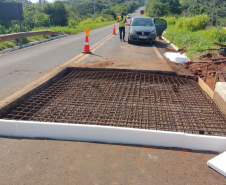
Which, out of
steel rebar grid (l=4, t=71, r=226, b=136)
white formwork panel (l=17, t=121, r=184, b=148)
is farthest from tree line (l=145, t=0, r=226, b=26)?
white formwork panel (l=17, t=121, r=184, b=148)

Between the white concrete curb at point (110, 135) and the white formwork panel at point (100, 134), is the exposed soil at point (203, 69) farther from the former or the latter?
the white formwork panel at point (100, 134)

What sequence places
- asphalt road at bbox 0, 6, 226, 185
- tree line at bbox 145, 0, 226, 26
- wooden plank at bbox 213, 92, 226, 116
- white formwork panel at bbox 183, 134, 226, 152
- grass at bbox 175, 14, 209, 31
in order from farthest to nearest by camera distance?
1. tree line at bbox 145, 0, 226, 26
2. grass at bbox 175, 14, 209, 31
3. wooden plank at bbox 213, 92, 226, 116
4. white formwork panel at bbox 183, 134, 226, 152
5. asphalt road at bbox 0, 6, 226, 185

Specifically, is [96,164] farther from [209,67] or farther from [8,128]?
[209,67]

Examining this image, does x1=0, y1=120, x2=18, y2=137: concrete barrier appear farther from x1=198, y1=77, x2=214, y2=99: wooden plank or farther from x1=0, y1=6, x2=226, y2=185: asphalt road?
x1=198, y1=77, x2=214, y2=99: wooden plank

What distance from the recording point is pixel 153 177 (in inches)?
102

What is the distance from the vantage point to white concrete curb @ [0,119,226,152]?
10.2ft

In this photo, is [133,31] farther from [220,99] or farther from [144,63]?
[220,99]

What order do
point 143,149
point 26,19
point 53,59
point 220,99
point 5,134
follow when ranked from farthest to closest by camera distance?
1. point 26,19
2. point 53,59
3. point 220,99
4. point 5,134
5. point 143,149

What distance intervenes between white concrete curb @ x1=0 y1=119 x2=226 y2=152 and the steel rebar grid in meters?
0.63

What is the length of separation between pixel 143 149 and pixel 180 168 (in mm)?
565

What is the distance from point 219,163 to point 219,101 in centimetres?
222

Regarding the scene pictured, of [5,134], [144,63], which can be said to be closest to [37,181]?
[5,134]

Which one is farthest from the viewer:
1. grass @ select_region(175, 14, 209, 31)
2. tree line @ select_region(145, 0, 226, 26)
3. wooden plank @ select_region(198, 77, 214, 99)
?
tree line @ select_region(145, 0, 226, 26)

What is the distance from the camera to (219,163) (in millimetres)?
2750
